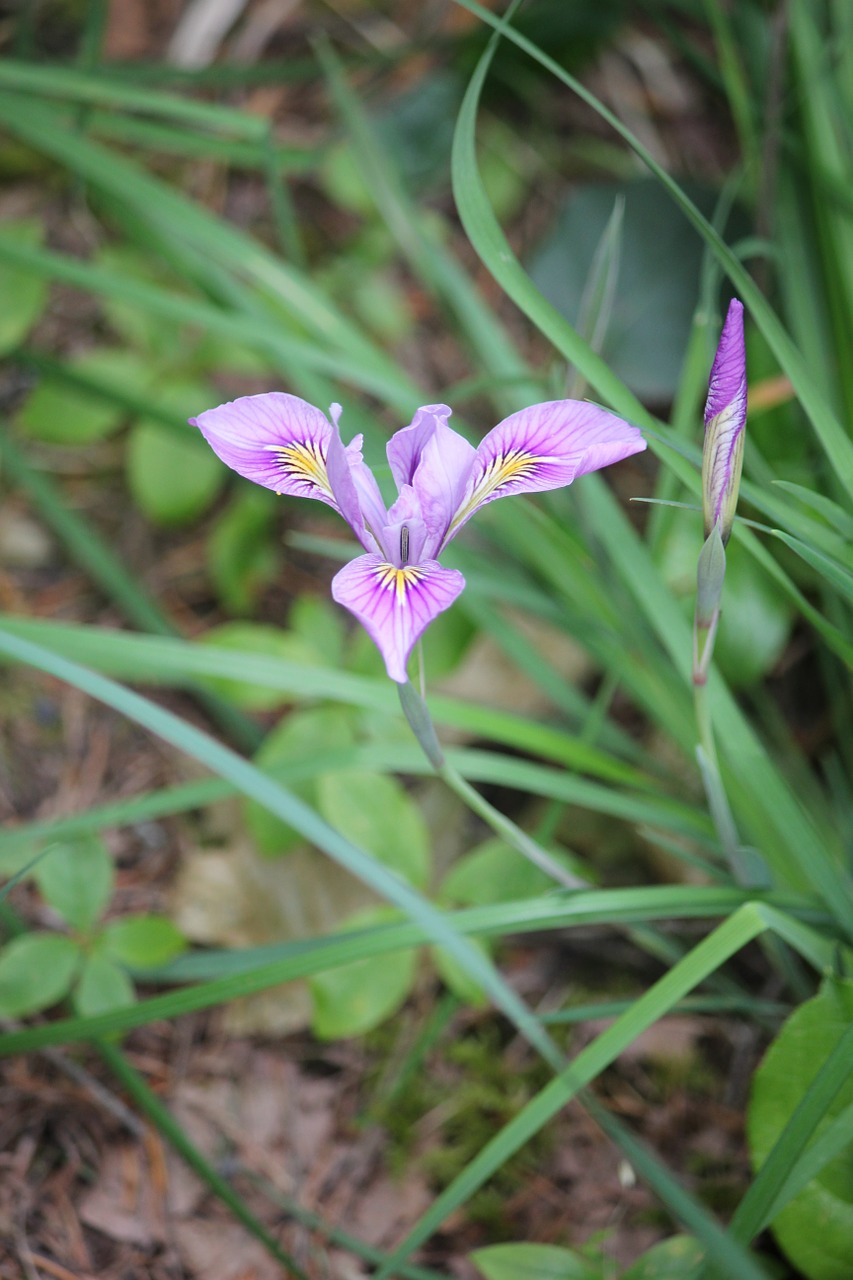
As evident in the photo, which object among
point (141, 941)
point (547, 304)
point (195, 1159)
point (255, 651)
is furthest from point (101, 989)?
point (547, 304)

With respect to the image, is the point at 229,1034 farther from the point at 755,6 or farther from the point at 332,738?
the point at 755,6

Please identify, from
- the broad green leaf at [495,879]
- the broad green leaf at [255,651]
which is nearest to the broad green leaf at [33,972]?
the broad green leaf at [255,651]

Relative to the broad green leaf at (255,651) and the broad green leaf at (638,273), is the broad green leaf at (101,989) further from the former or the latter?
the broad green leaf at (638,273)

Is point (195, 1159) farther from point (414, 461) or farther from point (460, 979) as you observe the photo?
point (414, 461)

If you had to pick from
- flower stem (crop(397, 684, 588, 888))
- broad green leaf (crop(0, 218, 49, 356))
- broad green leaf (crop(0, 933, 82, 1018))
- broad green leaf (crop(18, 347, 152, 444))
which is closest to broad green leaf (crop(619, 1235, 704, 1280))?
flower stem (crop(397, 684, 588, 888))

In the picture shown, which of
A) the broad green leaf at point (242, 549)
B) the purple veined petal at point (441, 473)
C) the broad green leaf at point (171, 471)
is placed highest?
the purple veined petal at point (441, 473)
